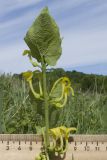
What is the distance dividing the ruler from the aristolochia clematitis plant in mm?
102

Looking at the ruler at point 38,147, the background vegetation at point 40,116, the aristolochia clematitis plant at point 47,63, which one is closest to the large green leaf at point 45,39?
the aristolochia clematitis plant at point 47,63

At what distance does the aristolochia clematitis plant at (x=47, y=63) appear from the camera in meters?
0.75

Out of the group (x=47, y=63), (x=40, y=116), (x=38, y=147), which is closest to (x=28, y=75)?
(x=47, y=63)

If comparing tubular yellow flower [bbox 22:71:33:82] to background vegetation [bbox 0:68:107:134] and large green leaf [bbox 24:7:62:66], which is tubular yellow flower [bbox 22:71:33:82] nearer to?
large green leaf [bbox 24:7:62:66]

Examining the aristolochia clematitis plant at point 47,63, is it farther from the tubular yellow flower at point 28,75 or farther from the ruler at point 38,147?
the ruler at point 38,147

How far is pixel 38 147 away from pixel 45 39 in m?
0.25

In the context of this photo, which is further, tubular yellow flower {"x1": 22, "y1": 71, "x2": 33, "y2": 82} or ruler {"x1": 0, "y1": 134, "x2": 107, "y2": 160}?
ruler {"x1": 0, "y1": 134, "x2": 107, "y2": 160}

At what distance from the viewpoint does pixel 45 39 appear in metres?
0.77

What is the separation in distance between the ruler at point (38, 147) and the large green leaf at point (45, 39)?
19 cm

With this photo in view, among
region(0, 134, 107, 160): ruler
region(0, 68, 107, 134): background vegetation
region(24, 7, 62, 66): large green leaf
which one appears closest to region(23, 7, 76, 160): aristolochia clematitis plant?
region(24, 7, 62, 66): large green leaf

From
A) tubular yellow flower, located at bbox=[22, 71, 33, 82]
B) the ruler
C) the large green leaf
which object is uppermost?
the large green leaf

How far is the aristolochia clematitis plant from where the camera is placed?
2.46 feet

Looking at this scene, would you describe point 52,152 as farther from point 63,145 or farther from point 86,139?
point 86,139

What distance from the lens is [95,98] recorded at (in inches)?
110
